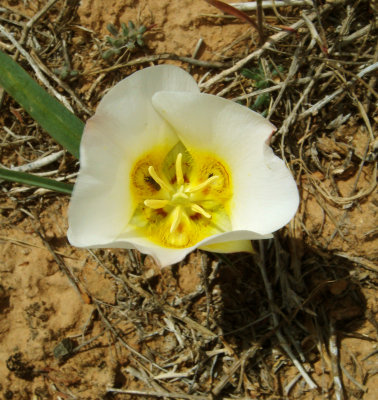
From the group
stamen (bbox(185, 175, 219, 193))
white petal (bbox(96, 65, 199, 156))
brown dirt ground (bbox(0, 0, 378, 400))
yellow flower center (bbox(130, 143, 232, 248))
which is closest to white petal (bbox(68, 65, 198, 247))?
white petal (bbox(96, 65, 199, 156))

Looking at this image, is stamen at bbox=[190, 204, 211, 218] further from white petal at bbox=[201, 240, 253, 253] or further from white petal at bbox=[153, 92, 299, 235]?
white petal at bbox=[201, 240, 253, 253]

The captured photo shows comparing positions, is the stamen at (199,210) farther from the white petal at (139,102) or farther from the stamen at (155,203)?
the white petal at (139,102)

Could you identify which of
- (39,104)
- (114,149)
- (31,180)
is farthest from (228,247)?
(39,104)

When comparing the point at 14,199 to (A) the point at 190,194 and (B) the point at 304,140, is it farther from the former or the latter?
(B) the point at 304,140

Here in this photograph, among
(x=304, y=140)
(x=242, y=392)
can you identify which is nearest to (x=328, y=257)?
(x=304, y=140)

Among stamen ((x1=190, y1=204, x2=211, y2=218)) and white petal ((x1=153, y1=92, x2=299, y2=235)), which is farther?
stamen ((x1=190, y1=204, x2=211, y2=218))

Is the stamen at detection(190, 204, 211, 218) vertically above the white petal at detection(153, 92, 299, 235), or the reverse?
the white petal at detection(153, 92, 299, 235)

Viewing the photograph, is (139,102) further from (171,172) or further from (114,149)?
(171,172)
